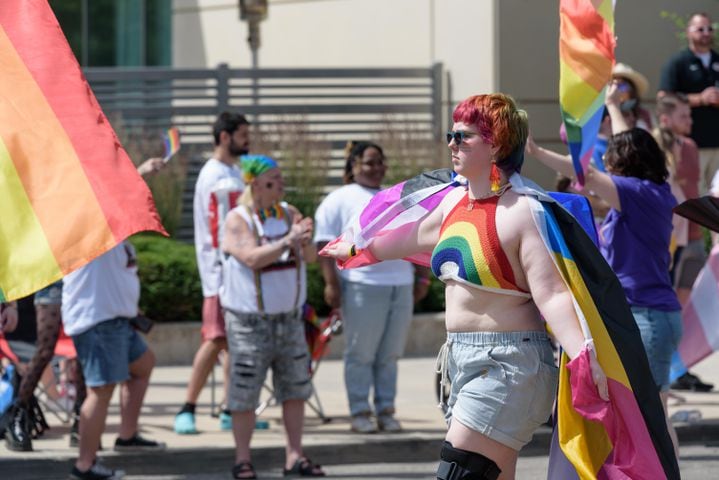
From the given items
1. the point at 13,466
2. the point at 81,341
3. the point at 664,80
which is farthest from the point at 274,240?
the point at 664,80

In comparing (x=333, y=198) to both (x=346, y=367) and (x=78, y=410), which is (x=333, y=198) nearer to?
(x=346, y=367)

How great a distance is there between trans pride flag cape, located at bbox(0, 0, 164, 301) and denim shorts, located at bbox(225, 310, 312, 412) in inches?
120

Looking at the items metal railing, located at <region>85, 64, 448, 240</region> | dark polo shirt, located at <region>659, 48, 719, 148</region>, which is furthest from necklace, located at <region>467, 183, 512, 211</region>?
metal railing, located at <region>85, 64, 448, 240</region>

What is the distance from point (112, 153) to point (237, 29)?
14378 mm

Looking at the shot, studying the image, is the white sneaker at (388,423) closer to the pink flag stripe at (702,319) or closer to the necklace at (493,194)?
the pink flag stripe at (702,319)

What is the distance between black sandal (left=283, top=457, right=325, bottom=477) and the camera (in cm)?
885

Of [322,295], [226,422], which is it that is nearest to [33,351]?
[226,422]

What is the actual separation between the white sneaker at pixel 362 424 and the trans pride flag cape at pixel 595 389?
4.12 metres

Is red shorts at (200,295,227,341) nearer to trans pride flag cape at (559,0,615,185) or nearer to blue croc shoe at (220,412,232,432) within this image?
blue croc shoe at (220,412,232,432)

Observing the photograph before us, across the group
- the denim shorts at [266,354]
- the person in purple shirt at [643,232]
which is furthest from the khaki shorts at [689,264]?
the denim shorts at [266,354]

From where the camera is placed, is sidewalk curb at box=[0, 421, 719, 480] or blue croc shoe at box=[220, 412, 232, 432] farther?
blue croc shoe at box=[220, 412, 232, 432]

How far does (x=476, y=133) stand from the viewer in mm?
5801

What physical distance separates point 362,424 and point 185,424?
1.15 meters

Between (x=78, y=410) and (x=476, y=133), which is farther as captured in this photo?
(x=78, y=410)
